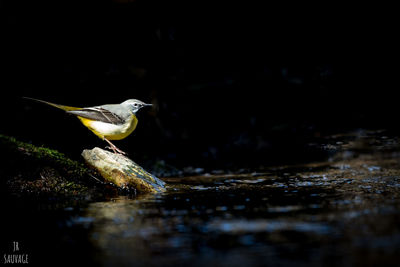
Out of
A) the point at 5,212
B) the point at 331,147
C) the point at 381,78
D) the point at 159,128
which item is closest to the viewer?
the point at 5,212

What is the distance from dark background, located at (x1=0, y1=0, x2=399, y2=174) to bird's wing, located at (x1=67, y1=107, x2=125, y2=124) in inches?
112

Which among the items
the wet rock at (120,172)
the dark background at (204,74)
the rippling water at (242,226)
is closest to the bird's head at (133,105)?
the wet rock at (120,172)

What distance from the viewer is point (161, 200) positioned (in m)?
4.65

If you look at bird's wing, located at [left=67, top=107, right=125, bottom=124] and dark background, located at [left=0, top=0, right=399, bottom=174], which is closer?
bird's wing, located at [left=67, top=107, right=125, bottom=124]

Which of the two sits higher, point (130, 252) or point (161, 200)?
point (161, 200)

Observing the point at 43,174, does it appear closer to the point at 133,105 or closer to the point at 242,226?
the point at 133,105

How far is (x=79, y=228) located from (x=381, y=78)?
11.1m

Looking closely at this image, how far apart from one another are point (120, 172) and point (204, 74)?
611cm

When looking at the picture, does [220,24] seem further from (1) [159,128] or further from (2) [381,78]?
(2) [381,78]

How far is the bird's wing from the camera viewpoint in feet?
18.0

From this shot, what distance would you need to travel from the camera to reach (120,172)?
205 inches

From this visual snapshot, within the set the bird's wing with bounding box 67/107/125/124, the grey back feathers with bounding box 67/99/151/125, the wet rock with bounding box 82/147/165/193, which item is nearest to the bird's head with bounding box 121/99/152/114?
the grey back feathers with bounding box 67/99/151/125

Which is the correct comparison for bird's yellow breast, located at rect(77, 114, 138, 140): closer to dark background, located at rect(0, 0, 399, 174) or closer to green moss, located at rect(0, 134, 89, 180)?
green moss, located at rect(0, 134, 89, 180)

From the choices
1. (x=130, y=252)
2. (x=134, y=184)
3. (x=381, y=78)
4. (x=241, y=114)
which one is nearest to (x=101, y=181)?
(x=134, y=184)
